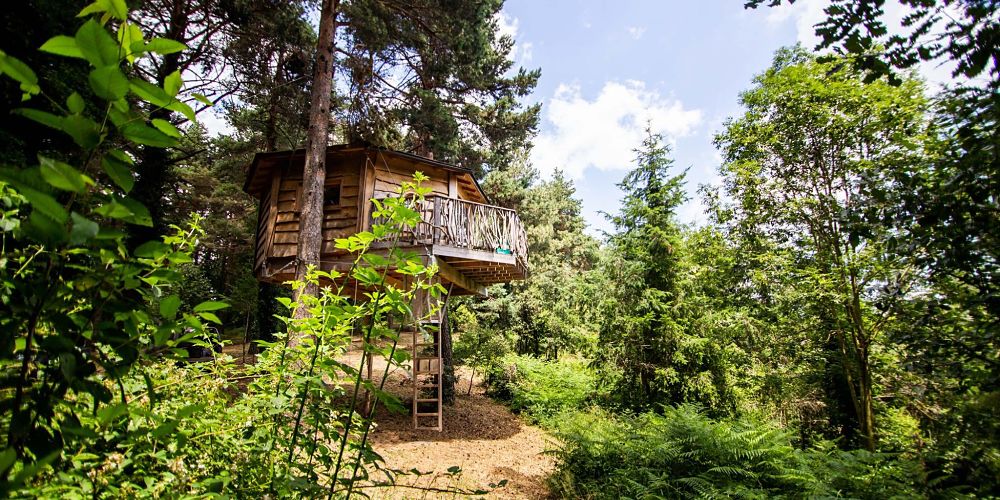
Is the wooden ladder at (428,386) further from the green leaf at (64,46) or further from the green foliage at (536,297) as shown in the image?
the green leaf at (64,46)

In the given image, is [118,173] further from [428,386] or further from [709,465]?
[428,386]

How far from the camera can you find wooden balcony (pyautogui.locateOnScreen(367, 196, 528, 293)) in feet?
29.0

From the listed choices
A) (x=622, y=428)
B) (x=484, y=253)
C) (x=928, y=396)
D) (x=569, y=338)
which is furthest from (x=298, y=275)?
(x=569, y=338)

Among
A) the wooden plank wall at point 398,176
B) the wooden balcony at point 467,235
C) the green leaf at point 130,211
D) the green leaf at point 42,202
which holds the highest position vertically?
the wooden plank wall at point 398,176

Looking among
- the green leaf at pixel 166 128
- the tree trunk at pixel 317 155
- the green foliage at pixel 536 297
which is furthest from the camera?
the green foliage at pixel 536 297

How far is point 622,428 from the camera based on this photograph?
24.3 ft

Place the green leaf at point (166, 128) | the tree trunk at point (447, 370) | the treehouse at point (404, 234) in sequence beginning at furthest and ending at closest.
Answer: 1. the tree trunk at point (447, 370)
2. the treehouse at point (404, 234)
3. the green leaf at point (166, 128)

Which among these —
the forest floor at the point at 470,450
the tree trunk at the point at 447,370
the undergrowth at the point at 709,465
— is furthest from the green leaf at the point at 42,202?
the tree trunk at the point at 447,370

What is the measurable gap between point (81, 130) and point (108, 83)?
81mm

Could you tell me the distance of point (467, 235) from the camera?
924 centimetres

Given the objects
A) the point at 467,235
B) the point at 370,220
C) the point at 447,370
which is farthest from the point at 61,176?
the point at 447,370

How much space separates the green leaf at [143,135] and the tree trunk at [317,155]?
7.57 metres

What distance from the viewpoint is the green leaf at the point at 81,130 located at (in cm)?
61

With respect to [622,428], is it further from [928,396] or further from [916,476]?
[928,396]
